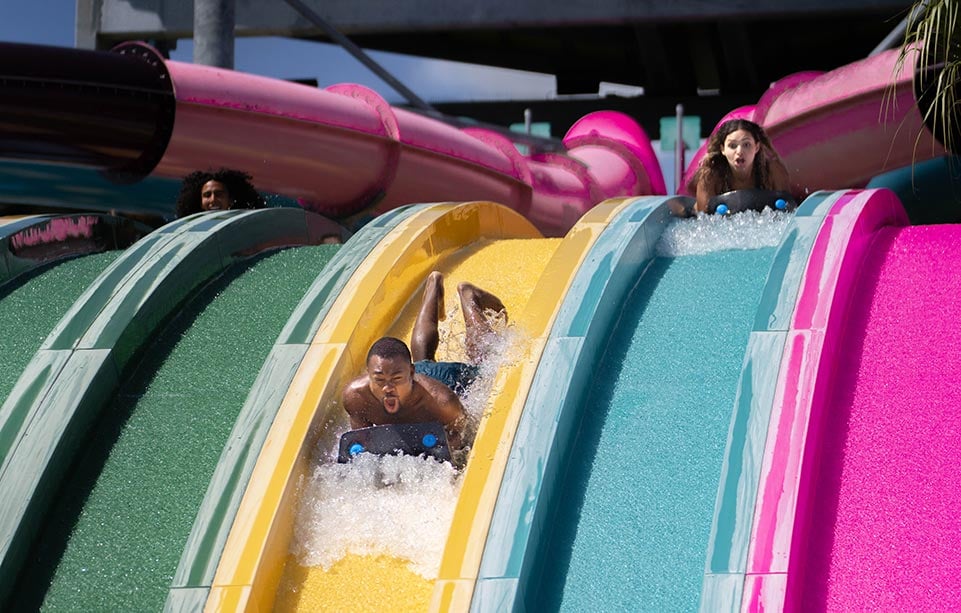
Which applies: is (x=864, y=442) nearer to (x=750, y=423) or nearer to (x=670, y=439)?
(x=750, y=423)

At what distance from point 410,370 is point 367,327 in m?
0.58

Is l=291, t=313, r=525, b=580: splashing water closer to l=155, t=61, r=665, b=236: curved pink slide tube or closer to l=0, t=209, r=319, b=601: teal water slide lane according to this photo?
l=0, t=209, r=319, b=601: teal water slide lane

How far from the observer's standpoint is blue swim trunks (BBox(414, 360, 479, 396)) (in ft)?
14.0

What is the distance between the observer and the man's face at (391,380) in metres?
3.96

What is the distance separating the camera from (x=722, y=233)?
4883 mm

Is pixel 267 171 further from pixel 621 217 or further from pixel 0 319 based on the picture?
pixel 621 217

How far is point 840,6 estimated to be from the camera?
1538cm

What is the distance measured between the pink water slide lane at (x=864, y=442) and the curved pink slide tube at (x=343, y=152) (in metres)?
4.15

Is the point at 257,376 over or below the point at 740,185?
below

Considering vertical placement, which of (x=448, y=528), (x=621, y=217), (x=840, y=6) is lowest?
(x=448, y=528)

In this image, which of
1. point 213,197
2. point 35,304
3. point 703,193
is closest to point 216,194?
point 213,197

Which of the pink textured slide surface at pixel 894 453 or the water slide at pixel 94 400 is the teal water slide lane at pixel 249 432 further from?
the pink textured slide surface at pixel 894 453

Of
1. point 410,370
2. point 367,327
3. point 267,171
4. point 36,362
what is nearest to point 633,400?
point 410,370

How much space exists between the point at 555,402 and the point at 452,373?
452mm
